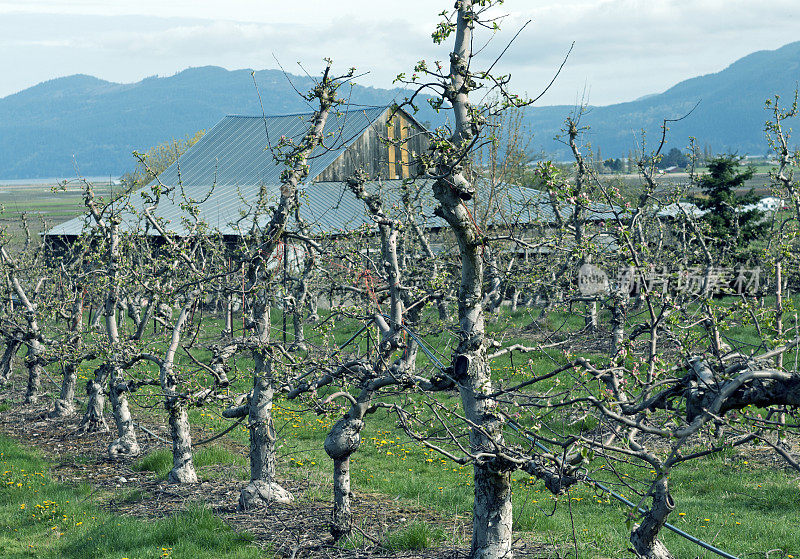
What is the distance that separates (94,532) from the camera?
9211 mm

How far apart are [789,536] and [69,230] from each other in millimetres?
33861

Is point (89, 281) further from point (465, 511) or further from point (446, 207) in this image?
point (446, 207)

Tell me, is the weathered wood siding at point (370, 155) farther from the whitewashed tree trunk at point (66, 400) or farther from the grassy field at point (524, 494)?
the grassy field at point (524, 494)

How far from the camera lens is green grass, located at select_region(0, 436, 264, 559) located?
8.57 meters

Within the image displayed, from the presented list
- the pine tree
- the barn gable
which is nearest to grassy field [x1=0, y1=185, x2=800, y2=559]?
the pine tree

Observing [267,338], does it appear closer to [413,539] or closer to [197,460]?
[413,539]

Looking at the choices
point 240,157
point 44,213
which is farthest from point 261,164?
point 44,213

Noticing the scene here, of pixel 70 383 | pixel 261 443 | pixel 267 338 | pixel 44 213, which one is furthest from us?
pixel 44 213

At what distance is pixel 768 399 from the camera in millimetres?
4512

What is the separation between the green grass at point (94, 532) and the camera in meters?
8.57

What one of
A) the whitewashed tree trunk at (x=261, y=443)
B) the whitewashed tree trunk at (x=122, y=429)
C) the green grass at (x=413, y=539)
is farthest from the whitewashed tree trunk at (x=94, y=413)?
the green grass at (x=413, y=539)

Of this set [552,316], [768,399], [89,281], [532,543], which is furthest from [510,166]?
[768,399]

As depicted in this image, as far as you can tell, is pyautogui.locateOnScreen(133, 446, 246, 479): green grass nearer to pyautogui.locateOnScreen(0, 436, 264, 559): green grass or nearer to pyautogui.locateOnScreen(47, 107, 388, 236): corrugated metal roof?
pyautogui.locateOnScreen(0, 436, 264, 559): green grass

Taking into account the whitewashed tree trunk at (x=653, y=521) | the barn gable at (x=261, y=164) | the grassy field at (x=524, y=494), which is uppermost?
the barn gable at (x=261, y=164)
